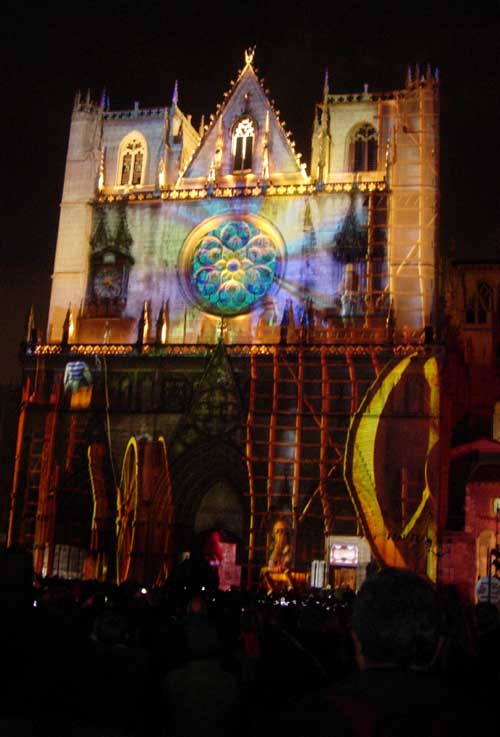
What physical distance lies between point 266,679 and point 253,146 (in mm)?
30025

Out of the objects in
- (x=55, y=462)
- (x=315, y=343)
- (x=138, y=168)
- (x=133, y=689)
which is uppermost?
(x=138, y=168)

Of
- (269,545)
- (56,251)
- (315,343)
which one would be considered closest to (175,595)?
(269,545)

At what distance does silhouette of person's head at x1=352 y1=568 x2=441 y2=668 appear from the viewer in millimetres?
2744

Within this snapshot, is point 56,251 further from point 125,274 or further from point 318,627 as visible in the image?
point 318,627

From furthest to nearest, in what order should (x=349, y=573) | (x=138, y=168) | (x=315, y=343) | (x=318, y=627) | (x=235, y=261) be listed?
(x=138, y=168) < (x=235, y=261) < (x=315, y=343) < (x=349, y=573) < (x=318, y=627)

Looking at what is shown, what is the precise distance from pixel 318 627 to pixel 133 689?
A: 12.9ft

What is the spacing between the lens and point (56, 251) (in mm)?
35281

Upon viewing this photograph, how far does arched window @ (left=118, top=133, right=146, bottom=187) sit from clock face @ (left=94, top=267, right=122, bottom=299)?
3.68 meters

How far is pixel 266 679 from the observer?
20.4 feet

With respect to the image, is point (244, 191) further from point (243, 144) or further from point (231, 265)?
point (231, 265)

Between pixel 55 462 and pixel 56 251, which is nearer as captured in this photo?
pixel 55 462

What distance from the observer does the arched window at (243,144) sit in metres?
34.7

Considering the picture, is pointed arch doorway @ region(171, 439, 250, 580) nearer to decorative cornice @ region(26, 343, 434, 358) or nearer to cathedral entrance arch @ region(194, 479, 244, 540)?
cathedral entrance arch @ region(194, 479, 244, 540)

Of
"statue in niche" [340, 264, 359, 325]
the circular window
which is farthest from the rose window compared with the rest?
"statue in niche" [340, 264, 359, 325]
